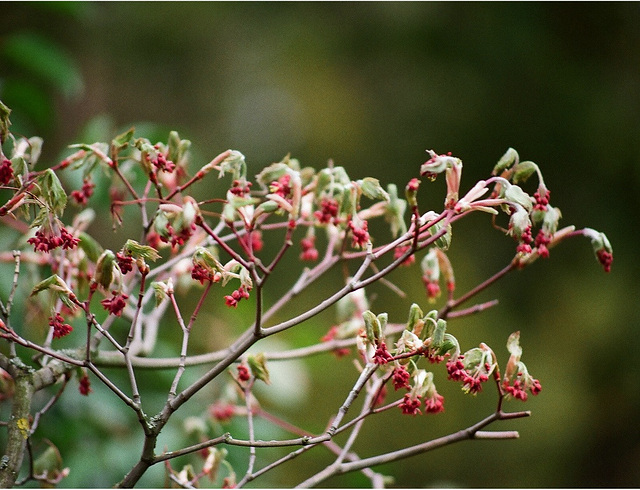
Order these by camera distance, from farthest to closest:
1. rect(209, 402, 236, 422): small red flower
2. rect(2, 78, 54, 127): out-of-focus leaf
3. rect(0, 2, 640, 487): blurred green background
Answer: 1. rect(0, 2, 640, 487): blurred green background
2. rect(2, 78, 54, 127): out-of-focus leaf
3. rect(209, 402, 236, 422): small red flower

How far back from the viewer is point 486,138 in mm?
2037

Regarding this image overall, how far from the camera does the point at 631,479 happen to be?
2.04m

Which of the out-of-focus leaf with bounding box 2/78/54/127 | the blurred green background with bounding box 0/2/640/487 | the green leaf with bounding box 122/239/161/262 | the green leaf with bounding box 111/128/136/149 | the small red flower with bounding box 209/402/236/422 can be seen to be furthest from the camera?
the blurred green background with bounding box 0/2/640/487

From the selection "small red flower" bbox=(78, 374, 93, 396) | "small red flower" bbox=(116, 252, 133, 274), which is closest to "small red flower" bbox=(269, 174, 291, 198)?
"small red flower" bbox=(116, 252, 133, 274)

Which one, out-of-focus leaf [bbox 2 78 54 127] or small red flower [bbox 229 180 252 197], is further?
out-of-focus leaf [bbox 2 78 54 127]

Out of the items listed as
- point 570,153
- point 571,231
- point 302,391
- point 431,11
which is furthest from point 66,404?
point 431,11

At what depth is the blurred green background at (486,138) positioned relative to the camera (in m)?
2.00

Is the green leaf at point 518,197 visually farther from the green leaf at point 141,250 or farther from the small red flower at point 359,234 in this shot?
the green leaf at point 141,250

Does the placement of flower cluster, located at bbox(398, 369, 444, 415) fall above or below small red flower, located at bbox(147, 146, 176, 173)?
below

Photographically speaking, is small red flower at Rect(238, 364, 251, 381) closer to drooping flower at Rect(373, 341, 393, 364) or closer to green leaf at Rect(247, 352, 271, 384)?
green leaf at Rect(247, 352, 271, 384)

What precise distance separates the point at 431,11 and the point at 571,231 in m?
1.78

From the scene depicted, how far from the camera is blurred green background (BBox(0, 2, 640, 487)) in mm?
2000

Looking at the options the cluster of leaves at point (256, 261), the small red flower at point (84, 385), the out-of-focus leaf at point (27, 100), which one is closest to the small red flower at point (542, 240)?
the cluster of leaves at point (256, 261)

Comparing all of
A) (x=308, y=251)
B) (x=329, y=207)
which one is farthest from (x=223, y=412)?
(x=329, y=207)
